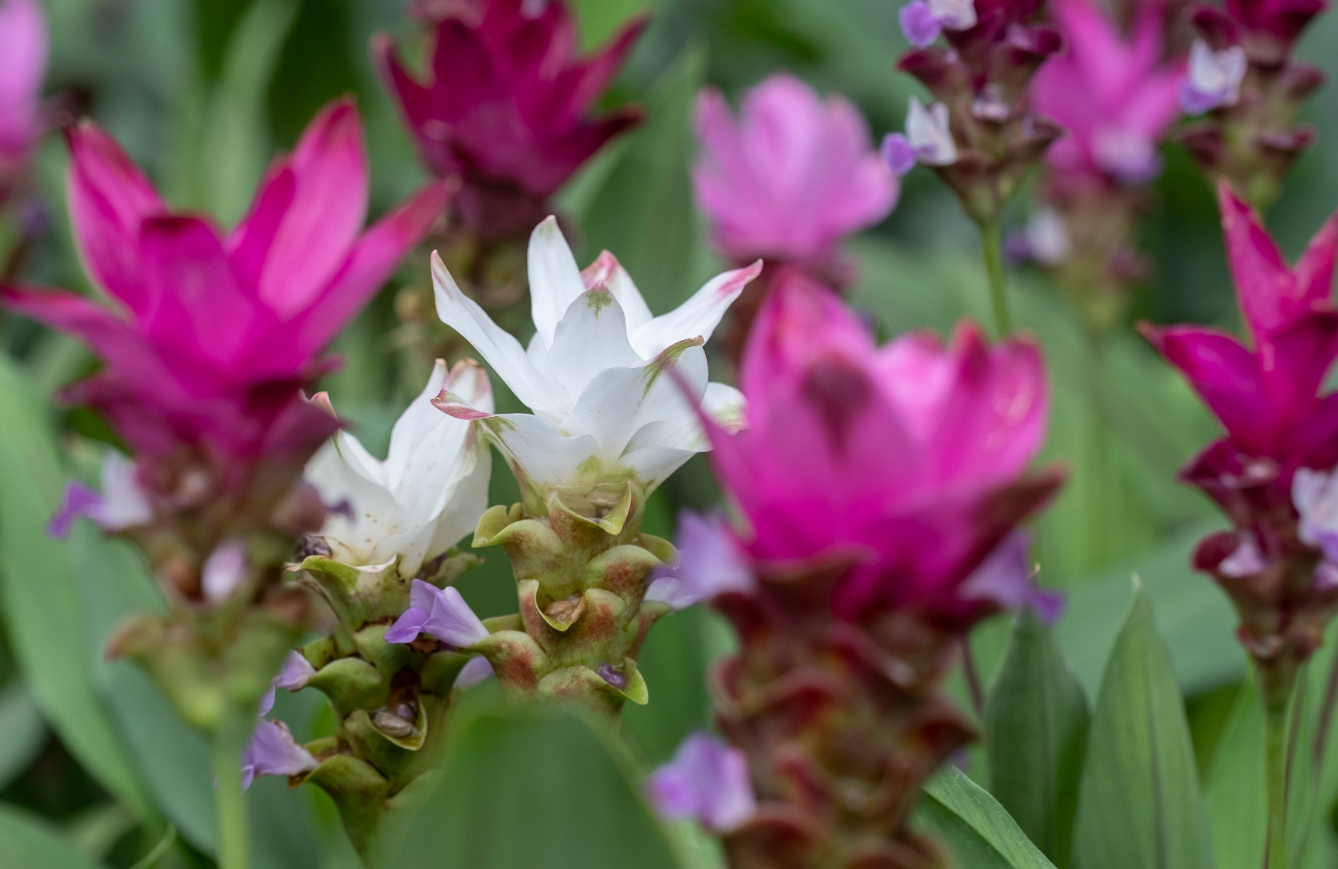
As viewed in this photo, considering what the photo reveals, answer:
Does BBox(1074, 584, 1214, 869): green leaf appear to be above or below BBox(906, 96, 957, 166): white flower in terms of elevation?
below

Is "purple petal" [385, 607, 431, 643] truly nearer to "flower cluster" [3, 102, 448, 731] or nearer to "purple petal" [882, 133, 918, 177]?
"flower cluster" [3, 102, 448, 731]

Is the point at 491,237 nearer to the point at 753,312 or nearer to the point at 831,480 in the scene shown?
the point at 753,312

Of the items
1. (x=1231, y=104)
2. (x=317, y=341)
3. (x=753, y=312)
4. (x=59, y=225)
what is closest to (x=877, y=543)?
(x=317, y=341)

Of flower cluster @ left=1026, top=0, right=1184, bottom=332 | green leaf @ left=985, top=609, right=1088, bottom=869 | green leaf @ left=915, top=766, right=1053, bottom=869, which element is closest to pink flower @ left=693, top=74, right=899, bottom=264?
flower cluster @ left=1026, top=0, right=1184, bottom=332

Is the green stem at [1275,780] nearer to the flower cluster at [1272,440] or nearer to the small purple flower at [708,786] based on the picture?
the flower cluster at [1272,440]

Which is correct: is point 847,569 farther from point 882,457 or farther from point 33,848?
point 33,848
